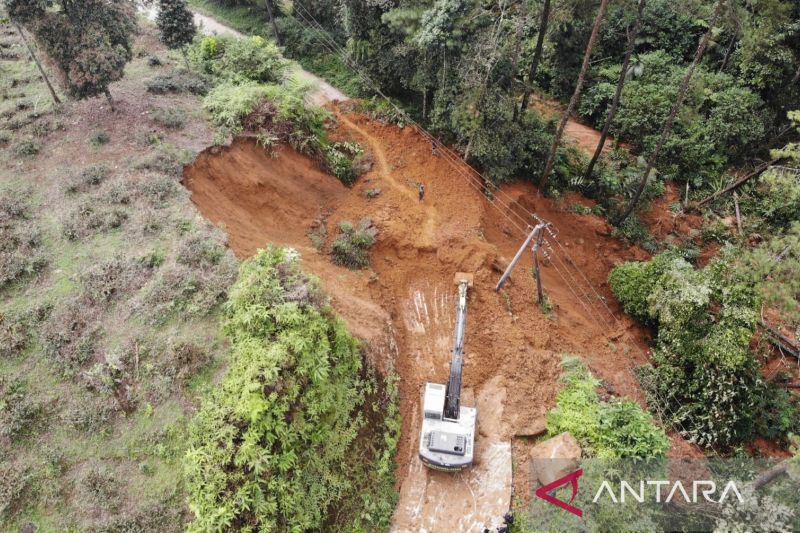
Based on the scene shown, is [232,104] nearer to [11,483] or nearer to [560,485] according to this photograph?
[11,483]

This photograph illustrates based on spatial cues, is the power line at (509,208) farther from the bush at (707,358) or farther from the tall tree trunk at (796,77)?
the tall tree trunk at (796,77)

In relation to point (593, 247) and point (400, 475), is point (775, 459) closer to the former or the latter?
point (593, 247)

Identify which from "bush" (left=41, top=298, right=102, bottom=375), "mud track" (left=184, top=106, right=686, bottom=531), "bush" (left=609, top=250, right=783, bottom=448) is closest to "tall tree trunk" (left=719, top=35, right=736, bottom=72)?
"mud track" (left=184, top=106, right=686, bottom=531)

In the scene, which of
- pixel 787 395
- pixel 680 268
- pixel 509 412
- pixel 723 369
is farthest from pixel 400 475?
pixel 787 395

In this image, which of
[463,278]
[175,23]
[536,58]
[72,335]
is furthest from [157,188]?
[536,58]

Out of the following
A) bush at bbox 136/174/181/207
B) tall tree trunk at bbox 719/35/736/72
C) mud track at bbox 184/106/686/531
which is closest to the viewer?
mud track at bbox 184/106/686/531

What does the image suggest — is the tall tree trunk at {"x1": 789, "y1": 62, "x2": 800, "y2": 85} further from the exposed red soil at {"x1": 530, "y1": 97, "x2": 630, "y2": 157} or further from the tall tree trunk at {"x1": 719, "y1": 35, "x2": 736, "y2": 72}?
the exposed red soil at {"x1": 530, "y1": 97, "x2": 630, "y2": 157}
